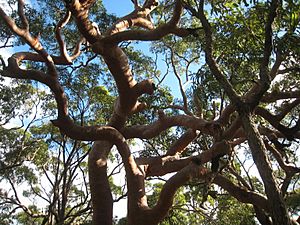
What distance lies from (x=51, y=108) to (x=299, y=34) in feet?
28.3

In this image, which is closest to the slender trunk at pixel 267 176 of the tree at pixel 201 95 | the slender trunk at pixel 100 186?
the tree at pixel 201 95

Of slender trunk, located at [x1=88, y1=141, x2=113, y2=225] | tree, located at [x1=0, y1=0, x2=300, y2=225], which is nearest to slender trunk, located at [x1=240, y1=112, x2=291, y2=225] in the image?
tree, located at [x1=0, y1=0, x2=300, y2=225]

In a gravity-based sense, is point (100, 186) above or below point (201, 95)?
below

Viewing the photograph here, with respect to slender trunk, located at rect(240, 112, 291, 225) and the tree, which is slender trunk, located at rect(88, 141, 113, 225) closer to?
the tree

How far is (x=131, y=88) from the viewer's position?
18.4 feet

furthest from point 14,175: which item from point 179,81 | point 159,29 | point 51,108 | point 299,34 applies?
point 299,34

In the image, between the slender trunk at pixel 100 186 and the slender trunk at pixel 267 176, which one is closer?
the slender trunk at pixel 267 176

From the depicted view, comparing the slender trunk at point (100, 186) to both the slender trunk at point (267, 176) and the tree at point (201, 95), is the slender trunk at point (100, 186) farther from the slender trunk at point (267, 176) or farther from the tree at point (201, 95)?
the slender trunk at point (267, 176)

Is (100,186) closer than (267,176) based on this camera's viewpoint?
No

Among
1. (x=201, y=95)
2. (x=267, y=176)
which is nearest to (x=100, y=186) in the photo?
(x=201, y=95)

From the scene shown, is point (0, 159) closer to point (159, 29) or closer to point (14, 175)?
point (14, 175)

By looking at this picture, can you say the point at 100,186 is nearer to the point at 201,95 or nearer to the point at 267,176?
the point at 201,95

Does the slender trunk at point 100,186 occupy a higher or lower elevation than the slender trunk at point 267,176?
higher

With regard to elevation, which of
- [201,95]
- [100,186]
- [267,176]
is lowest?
[267,176]
